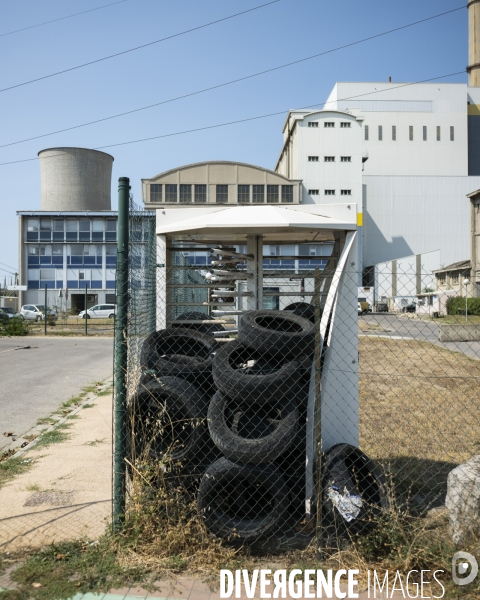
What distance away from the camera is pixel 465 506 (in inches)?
159

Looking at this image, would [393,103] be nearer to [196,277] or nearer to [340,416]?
[196,277]

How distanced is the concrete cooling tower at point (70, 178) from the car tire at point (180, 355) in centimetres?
5748

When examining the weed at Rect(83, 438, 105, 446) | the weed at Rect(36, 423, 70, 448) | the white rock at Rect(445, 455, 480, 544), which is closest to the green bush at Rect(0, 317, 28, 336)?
the weed at Rect(36, 423, 70, 448)

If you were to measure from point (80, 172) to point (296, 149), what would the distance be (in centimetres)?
2259

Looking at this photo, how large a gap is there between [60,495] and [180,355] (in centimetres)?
180

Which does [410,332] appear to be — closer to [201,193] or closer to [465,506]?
[465,506]

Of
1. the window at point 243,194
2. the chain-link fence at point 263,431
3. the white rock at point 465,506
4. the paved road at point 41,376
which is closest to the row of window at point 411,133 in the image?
the window at point 243,194

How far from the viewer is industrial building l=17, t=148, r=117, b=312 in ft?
193

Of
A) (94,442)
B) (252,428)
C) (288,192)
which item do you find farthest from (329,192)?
(252,428)

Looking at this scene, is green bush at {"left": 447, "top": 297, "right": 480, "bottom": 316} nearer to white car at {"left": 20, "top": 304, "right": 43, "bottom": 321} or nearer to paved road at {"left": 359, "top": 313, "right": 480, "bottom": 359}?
paved road at {"left": 359, "top": 313, "right": 480, "bottom": 359}

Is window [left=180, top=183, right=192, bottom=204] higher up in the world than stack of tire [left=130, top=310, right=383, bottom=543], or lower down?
higher up

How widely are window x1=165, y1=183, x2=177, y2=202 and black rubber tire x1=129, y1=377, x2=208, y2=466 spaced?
5316cm

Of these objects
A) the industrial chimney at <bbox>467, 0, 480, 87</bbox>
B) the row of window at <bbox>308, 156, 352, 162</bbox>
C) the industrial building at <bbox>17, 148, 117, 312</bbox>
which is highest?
the industrial chimney at <bbox>467, 0, 480, 87</bbox>

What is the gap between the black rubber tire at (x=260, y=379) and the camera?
4312 mm
